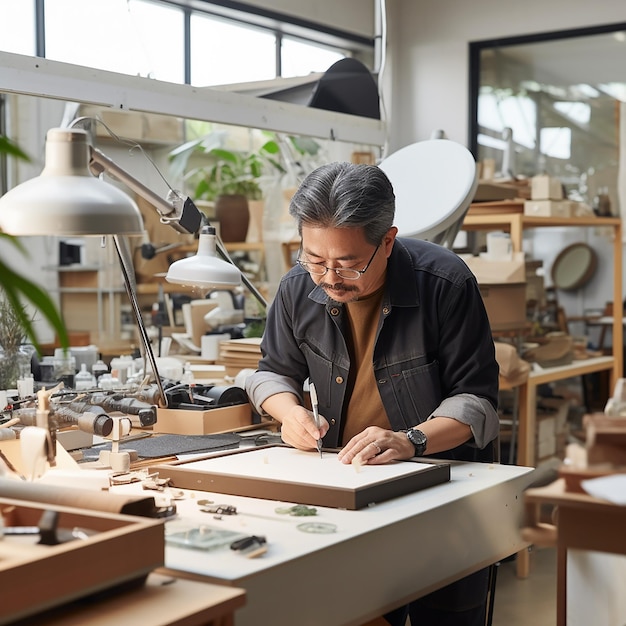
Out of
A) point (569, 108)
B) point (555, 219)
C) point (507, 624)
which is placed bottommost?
point (507, 624)

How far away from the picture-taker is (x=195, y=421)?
102 inches

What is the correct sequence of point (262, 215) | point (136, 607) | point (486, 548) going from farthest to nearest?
1. point (262, 215)
2. point (486, 548)
3. point (136, 607)

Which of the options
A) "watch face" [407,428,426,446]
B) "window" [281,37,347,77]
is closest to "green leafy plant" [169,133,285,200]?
"window" [281,37,347,77]

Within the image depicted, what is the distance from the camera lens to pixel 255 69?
217 inches

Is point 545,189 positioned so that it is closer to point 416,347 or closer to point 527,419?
point 527,419

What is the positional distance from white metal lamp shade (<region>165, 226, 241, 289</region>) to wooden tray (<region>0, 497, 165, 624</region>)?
1.08 meters

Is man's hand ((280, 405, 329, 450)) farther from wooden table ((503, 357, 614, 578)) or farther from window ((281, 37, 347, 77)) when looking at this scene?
window ((281, 37, 347, 77))

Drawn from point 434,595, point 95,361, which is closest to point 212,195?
point 95,361

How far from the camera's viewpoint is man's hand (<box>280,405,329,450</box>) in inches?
81.2

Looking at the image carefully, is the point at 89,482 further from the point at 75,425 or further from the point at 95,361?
the point at 95,361

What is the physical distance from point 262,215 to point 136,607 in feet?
12.0

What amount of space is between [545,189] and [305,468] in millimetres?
2888

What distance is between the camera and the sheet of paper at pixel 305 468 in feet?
5.82

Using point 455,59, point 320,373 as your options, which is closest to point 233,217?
point 455,59
